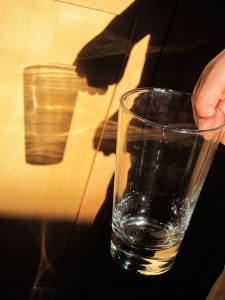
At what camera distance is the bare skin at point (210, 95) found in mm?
653

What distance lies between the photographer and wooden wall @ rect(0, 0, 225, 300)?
1.00 meters

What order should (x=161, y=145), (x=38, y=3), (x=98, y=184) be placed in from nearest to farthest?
1. (x=161, y=145)
2. (x=38, y=3)
3. (x=98, y=184)

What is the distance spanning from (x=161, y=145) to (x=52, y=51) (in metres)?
0.46

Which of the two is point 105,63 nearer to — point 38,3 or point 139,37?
point 139,37

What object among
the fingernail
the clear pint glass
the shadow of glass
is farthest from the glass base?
the shadow of glass

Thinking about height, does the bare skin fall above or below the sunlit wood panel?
below

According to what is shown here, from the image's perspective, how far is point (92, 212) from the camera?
127 centimetres

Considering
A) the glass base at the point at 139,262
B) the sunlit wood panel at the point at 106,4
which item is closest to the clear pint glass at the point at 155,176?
the glass base at the point at 139,262

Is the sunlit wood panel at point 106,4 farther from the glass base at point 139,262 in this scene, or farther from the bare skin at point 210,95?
the glass base at point 139,262

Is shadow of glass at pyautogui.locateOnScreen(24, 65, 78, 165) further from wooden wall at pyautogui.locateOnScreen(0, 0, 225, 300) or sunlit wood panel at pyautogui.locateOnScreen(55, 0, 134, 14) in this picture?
sunlit wood panel at pyautogui.locateOnScreen(55, 0, 134, 14)

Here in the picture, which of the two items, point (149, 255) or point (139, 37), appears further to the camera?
point (139, 37)

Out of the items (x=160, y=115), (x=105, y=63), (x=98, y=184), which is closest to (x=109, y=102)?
(x=105, y=63)

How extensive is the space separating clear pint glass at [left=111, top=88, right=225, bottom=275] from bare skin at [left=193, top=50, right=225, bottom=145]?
0.01 metres

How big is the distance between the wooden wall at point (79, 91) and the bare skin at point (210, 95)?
0.41 meters
